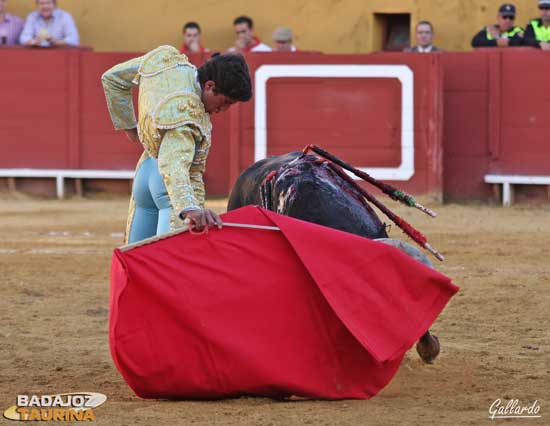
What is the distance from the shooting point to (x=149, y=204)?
12.6 feet

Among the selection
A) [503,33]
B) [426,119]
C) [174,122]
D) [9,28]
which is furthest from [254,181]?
[9,28]

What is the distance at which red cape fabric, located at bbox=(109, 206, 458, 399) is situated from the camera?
330 centimetres

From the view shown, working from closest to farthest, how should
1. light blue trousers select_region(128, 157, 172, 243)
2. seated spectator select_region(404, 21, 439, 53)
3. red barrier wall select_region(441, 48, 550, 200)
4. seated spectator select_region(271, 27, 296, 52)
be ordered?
light blue trousers select_region(128, 157, 172, 243)
red barrier wall select_region(441, 48, 550, 200)
seated spectator select_region(404, 21, 439, 53)
seated spectator select_region(271, 27, 296, 52)

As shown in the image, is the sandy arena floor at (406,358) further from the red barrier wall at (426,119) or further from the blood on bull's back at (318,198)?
the red barrier wall at (426,119)

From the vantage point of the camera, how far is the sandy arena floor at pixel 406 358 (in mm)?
3223

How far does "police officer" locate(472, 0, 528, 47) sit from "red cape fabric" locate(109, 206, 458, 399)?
5.70 m

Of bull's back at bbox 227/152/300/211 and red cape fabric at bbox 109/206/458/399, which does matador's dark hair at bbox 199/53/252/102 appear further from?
bull's back at bbox 227/152/300/211

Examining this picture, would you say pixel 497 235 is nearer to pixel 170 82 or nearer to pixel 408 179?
Answer: pixel 408 179

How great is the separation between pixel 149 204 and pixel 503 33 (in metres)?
5.62

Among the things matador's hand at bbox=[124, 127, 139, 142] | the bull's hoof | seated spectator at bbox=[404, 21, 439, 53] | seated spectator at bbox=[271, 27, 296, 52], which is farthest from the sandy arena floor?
seated spectator at bbox=[271, 27, 296, 52]

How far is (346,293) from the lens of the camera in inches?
131

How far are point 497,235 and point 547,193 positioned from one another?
1.52 meters

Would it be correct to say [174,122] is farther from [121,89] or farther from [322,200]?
[322,200]

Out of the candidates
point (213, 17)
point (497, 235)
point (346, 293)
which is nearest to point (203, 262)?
point (346, 293)
